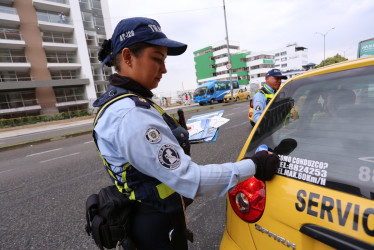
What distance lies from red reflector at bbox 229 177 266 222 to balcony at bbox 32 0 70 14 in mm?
33424

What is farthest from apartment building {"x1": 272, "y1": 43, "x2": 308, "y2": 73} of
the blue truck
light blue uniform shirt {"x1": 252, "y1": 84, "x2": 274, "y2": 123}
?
light blue uniform shirt {"x1": 252, "y1": 84, "x2": 274, "y2": 123}

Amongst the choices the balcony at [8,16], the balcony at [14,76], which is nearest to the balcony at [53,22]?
the balcony at [8,16]

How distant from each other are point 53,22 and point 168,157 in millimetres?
33121

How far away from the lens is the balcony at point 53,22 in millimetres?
25231

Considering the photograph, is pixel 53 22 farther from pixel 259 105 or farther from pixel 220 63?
pixel 220 63

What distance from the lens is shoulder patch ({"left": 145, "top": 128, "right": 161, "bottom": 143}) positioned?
83cm

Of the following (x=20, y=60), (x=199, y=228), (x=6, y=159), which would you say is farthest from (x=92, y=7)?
(x=199, y=228)

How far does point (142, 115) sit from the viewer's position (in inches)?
33.9

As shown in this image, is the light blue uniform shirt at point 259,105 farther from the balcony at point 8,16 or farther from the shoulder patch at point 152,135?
the balcony at point 8,16

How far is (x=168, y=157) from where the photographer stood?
0.84m

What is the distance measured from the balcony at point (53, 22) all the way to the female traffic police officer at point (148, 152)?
3187 cm

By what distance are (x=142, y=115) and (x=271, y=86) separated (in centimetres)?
404

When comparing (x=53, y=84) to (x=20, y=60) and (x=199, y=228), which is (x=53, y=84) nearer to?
(x=20, y=60)

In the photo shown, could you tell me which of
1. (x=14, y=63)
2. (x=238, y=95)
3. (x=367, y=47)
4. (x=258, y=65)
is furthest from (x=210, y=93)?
(x=258, y=65)
